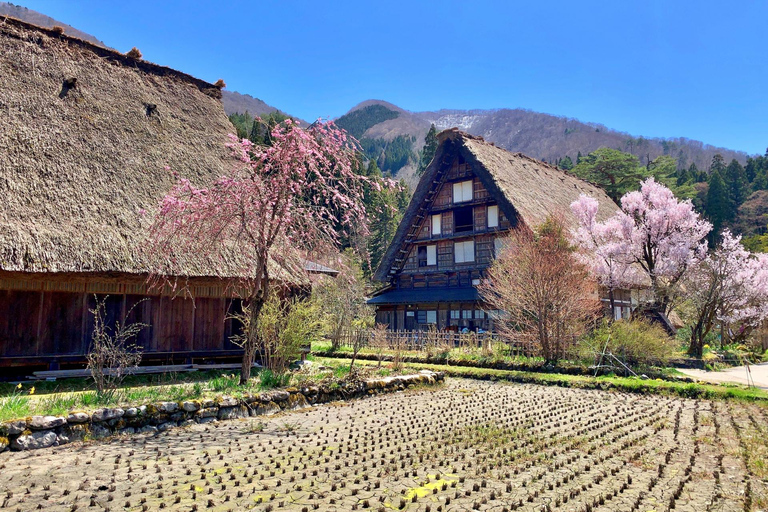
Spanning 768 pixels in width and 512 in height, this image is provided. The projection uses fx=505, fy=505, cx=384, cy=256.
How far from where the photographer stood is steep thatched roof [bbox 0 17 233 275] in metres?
10.4

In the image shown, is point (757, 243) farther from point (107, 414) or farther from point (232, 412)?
point (107, 414)

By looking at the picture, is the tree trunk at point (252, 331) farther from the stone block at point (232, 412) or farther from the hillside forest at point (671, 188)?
the hillside forest at point (671, 188)

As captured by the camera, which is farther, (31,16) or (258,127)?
(31,16)

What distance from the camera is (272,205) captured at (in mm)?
9711

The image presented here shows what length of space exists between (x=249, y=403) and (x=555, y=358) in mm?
9718

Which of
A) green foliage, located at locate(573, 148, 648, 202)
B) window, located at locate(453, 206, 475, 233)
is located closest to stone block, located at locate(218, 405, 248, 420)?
window, located at locate(453, 206, 475, 233)

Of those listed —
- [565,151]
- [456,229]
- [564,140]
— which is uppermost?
[564,140]

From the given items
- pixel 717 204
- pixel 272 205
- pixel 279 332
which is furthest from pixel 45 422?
pixel 717 204

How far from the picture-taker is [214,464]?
5.62 m

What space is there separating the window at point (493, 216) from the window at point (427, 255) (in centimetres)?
357

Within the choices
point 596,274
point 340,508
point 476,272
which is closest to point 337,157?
point 340,508

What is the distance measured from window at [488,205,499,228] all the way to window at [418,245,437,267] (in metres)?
3.57

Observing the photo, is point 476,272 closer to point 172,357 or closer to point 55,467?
point 172,357

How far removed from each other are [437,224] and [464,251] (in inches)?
95.6
